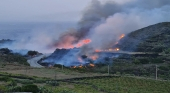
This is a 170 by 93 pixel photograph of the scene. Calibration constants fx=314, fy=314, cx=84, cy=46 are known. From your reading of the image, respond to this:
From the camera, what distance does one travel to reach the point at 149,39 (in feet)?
312

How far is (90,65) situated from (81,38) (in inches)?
800

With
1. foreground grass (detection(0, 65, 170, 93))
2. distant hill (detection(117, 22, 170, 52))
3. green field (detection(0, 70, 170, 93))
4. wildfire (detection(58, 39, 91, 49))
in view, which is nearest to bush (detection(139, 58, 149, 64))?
distant hill (detection(117, 22, 170, 52))

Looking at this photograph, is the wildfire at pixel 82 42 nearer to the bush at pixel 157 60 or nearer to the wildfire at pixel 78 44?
the wildfire at pixel 78 44

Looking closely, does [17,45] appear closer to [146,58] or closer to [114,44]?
[114,44]

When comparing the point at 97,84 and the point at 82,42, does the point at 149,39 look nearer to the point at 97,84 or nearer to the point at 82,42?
the point at 82,42

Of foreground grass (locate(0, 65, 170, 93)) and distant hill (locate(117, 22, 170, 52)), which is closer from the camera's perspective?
foreground grass (locate(0, 65, 170, 93))

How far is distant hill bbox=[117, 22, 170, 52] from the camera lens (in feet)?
286

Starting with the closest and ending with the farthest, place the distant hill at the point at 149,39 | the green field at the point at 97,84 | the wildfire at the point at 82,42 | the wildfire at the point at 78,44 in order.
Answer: the green field at the point at 97,84 → the wildfire at the point at 82,42 → the wildfire at the point at 78,44 → the distant hill at the point at 149,39

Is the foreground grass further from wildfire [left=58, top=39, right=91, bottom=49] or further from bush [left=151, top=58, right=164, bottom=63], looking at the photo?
wildfire [left=58, top=39, right=91, bottom=49]

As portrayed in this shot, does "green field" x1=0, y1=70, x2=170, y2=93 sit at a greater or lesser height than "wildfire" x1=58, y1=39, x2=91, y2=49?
lesser

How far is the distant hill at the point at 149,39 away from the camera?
87.1m

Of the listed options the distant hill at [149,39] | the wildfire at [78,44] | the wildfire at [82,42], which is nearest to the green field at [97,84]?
the wildfire at [82,42]

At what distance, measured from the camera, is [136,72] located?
194 ft

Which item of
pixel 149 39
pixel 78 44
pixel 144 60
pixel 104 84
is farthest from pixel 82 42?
pixel 104 84
